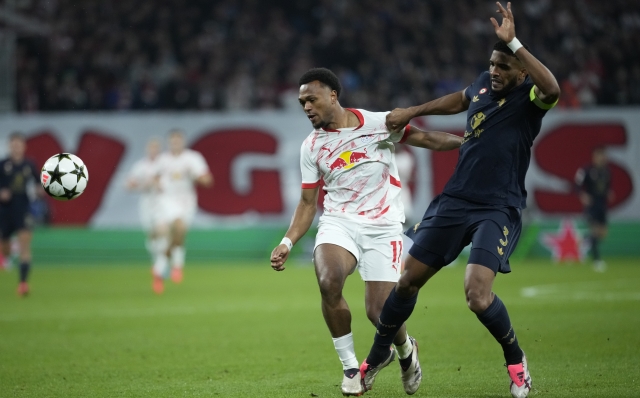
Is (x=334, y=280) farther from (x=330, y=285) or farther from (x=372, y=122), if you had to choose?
(x=372, y=122)

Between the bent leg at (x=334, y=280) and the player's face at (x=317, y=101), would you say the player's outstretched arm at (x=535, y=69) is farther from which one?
the bent leg at (x=334, y=280)

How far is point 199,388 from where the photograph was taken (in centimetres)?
704

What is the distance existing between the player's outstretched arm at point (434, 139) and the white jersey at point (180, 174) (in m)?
10.2

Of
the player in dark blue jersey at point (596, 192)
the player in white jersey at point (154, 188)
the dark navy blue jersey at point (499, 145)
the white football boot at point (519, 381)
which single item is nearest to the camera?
the white football boot at point (519, 381)

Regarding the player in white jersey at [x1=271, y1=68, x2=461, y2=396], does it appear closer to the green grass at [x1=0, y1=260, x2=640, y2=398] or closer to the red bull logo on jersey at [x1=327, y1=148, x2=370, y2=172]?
the red bull logo on jersey at [x1=327, y1=148, x2=370, y2=172]

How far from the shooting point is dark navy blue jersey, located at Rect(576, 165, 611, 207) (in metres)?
20.2

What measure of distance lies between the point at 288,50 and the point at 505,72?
1879 centimetres

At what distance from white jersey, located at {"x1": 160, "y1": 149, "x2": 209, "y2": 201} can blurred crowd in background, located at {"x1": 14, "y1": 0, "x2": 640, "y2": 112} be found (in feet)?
21.7

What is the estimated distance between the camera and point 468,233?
6.45 metres

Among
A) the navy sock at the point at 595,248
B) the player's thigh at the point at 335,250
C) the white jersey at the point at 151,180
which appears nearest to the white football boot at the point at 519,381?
the player's thigh at the point at 335,250

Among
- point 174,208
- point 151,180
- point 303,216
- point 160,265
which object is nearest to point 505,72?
point 303,216

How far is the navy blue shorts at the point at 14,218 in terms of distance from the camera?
611 inches

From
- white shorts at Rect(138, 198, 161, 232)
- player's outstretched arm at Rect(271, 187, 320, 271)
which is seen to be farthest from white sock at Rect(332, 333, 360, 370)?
white shorts at Rect(138, 198, 161, 232)

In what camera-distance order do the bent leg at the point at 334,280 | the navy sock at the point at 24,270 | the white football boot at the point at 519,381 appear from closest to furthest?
the white football boot at the point at 519,381 → the bent leg at the point at 334,280 → the navy sock at the point at 24,270
